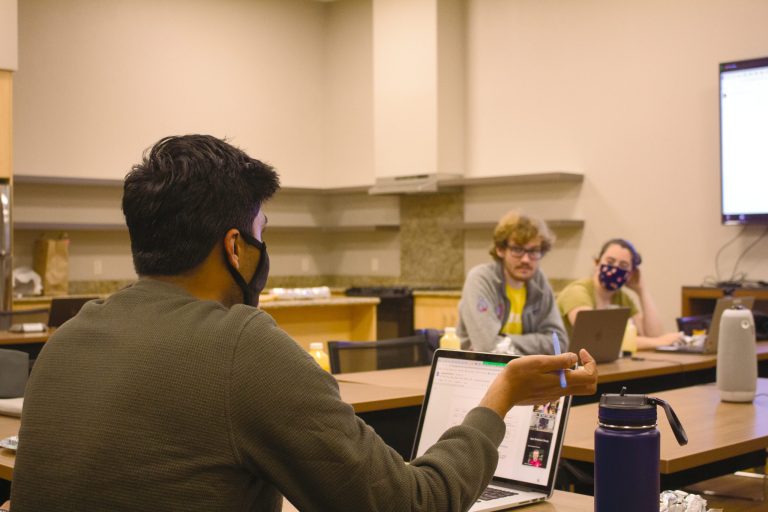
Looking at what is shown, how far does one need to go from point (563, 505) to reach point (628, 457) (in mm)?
390

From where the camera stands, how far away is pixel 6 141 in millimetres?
6656

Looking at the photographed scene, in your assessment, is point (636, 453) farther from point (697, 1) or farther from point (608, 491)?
point (697, 1)

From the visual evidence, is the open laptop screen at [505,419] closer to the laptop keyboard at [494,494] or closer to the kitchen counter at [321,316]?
the laptop keyboard at [494,494]

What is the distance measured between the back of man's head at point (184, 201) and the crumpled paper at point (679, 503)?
0.95 m

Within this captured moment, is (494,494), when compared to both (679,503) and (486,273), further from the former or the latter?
(486,273)

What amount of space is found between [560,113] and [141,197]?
252 inches

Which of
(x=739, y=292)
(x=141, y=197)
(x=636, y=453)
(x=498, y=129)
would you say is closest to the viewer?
(x=141, y=197)

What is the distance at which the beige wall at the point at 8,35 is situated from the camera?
262 inches

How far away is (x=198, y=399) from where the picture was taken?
126 centimetres

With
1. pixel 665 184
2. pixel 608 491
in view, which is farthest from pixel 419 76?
pixel 608 491

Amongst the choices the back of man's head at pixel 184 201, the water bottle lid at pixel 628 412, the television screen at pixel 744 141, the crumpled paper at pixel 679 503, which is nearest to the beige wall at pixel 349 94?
the television screen at pixel 744 141

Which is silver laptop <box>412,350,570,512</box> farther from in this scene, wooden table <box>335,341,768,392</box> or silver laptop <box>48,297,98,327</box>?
silver laptop <box>48,297,98,327</box>

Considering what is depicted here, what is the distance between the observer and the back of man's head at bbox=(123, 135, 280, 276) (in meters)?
1.36

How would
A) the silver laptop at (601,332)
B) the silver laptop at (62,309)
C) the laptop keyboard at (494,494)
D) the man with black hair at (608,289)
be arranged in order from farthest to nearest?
the silver laptop at (62,309)
the man with black hair at (608,289)
the silver laptop at (601,332)
the laptop keyboard at (494,494)
